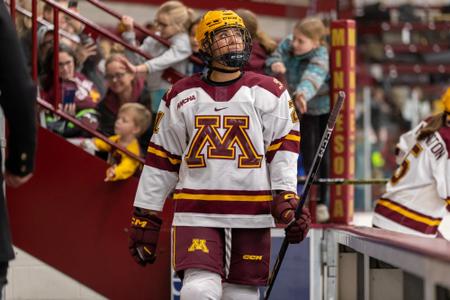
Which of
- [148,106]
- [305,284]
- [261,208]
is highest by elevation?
[148,106]

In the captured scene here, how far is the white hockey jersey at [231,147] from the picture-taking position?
4969 mm

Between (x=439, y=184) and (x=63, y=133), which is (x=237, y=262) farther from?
(x=63, y=133)

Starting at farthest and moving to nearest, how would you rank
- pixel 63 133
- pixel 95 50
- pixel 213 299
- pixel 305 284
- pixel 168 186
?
pixel 95 50, pixel 63 133, pixel 305 284, pixel 168 186, pixel 213 299

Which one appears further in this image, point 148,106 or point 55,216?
point 148,106

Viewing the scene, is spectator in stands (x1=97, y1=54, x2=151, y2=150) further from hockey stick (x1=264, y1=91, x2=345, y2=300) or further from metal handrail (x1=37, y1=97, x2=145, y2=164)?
hockey stick (x1=264, y1=91, x2=345, y2=300)

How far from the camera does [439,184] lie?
21.4 ft

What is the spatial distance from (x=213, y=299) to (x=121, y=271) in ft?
6.57

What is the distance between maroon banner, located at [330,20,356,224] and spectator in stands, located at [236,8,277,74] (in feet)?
1.26

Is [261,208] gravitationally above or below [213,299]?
above

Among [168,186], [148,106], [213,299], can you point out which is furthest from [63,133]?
[213,299]

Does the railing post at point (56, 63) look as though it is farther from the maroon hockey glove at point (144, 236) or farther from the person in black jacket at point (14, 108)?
the person in black jacket at point (14, 108)

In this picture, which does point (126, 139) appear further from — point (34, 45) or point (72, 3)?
point (72, 3)

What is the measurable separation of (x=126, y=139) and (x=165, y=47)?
2.12 ft

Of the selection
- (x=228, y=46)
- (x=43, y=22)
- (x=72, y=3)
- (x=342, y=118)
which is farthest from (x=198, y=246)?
(x=72, y=3)
